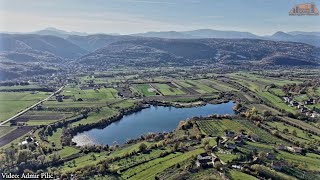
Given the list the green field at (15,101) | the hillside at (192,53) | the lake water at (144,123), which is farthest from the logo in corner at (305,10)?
the hillside at (192,53)

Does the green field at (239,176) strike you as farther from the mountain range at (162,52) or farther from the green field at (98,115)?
the mountain range at (162,52)

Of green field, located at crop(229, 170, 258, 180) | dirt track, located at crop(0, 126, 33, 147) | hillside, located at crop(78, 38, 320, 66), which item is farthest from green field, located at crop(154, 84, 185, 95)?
hillside, located at crop(78, 38, 320, 66)

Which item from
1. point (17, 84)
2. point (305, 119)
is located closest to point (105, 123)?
point (305, 119)

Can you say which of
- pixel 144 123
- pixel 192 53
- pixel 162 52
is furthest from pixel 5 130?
pixel 192 53

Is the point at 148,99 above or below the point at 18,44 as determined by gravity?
below

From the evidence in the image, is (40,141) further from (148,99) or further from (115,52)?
(115,52)

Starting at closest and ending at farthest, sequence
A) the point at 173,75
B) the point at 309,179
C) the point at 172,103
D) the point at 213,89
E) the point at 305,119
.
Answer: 1. the point at 309,179
2. the point at 305,119
3. the point at 172,103
4. the point at 213,89
5. the point at 173,75
